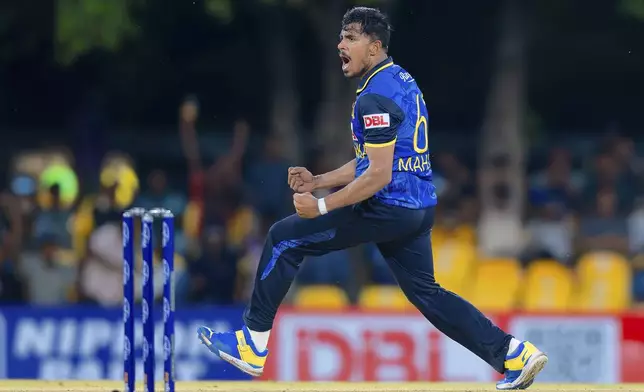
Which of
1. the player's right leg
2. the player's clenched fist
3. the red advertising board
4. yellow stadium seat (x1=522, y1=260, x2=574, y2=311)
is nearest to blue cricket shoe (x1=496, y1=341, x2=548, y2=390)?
the player's right leg

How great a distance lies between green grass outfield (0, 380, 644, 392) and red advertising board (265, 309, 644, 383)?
11.6ft

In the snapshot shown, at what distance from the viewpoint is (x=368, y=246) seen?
619 inches

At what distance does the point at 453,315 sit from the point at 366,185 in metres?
1.03

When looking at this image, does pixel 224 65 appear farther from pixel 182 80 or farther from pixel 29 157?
pixel 29 157

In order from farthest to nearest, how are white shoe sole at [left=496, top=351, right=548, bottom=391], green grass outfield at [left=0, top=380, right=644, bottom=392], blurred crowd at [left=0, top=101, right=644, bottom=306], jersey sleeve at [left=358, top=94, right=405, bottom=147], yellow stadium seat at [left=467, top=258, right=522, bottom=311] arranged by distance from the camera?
1. blurred crowd at [left=0, top=101, right=644, bottom=306]
2. yellow stadium seat at [left=467, top=258, right=522, bottom=311]
3. green grass outfield at [left=0, top=380, right=644, bottom=392]
4. white shoe sole at [left=496, top=351, right=548, bottom=391]
5. jersey sleeve at [left=358, top=94, right=405, bottom=147]

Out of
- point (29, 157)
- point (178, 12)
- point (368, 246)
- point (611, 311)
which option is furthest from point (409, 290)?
point (29, 157)

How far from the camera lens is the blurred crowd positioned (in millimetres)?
15094

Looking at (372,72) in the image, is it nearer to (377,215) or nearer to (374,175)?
(374,175)

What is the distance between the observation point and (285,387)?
9.89 m

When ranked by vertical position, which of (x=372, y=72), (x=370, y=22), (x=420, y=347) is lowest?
(x=420, y=347)

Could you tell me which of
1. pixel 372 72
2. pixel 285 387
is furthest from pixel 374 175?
pixel 285 387

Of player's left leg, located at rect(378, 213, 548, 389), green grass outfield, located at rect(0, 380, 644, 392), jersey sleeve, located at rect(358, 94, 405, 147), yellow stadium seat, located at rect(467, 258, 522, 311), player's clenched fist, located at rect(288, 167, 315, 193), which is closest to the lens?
jersey sleeve, located at rect(358, 94, 405, 147)

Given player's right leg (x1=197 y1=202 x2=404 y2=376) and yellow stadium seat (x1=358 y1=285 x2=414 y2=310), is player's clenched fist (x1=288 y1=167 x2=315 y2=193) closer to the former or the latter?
player's right leg (x1=197 y1=202 x2=404 y2=376)

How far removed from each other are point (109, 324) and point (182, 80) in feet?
26.6
